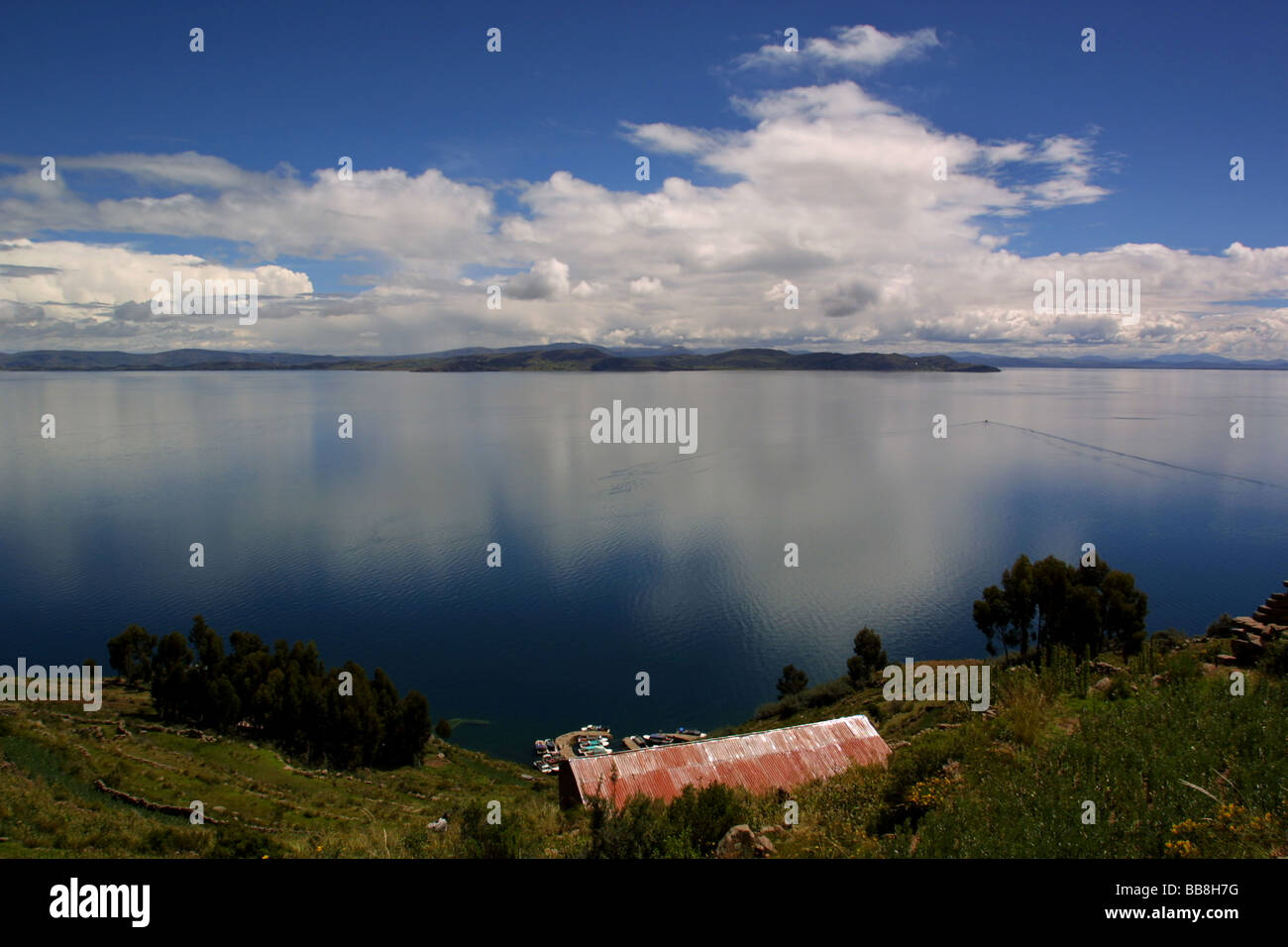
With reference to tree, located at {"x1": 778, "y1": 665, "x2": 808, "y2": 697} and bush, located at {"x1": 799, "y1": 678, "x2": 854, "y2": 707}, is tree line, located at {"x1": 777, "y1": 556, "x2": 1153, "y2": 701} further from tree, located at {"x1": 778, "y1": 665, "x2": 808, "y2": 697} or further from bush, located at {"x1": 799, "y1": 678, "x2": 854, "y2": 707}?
bush, located at {"x1": 799, "y1": 678, "x2": 854, "y2": 707}

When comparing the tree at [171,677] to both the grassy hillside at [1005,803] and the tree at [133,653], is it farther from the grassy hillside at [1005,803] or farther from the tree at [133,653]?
the grassy hillside at [1005,803]

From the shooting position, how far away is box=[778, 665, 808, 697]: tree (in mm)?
35312

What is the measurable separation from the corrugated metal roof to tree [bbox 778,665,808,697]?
19765mm

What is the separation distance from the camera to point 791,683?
116 feet

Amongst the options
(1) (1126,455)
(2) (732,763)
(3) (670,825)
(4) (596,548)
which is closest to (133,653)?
(4) (596,548)

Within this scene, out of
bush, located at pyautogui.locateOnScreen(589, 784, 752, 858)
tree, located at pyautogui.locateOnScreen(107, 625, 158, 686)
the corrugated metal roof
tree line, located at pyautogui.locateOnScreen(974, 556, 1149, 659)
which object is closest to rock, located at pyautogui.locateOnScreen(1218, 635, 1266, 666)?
the corrugated metal roof

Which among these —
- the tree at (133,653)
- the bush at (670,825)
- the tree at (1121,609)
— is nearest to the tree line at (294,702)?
the tree at (133,653)

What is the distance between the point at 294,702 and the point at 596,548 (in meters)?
27.3

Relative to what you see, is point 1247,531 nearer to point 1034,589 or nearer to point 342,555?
point 1034,589

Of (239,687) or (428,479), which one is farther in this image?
(428,479)

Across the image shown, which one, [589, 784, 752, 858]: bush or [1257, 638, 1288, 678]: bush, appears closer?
[589, 784, 752, 858]: bush
